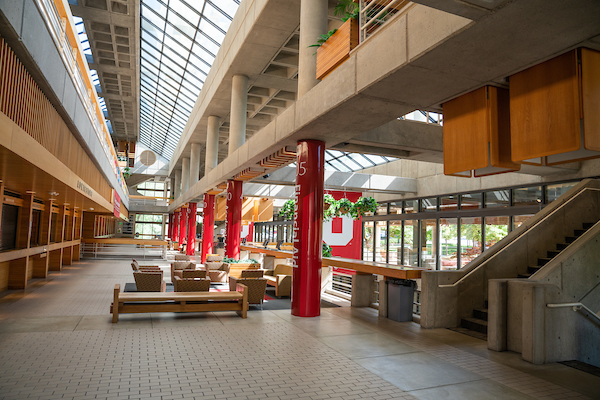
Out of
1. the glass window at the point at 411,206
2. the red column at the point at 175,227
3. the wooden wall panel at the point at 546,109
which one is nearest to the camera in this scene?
the wooden wall panel at the point at 546,109

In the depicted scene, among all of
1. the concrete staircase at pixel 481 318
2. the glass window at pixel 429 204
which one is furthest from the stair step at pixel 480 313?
the glass window at pixel 429 204

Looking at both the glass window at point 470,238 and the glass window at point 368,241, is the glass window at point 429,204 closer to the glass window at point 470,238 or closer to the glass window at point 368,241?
the glass window at point 470,238

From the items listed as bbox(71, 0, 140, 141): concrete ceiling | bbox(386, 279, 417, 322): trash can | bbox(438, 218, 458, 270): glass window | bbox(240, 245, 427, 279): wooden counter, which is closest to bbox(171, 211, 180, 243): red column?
bbox(71, 0, 140, 141): concrete ceiling

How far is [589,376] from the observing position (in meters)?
5.03

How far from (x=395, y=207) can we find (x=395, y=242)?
1.54 meters

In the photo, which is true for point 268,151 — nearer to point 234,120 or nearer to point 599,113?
point 234,120

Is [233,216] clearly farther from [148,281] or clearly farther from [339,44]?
[339,44]

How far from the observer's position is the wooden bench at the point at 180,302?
734 centimetres

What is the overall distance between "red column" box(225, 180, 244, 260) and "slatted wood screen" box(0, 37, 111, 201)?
5451 mm

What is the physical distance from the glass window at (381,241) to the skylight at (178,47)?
10.4 metres

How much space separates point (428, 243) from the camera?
16.0 metres

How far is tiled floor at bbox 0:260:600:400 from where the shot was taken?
14.0ft

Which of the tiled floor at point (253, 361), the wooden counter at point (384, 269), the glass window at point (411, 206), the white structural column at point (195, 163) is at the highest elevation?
the white structural column at point (195, 163)

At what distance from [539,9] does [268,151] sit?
6863 millimetres
